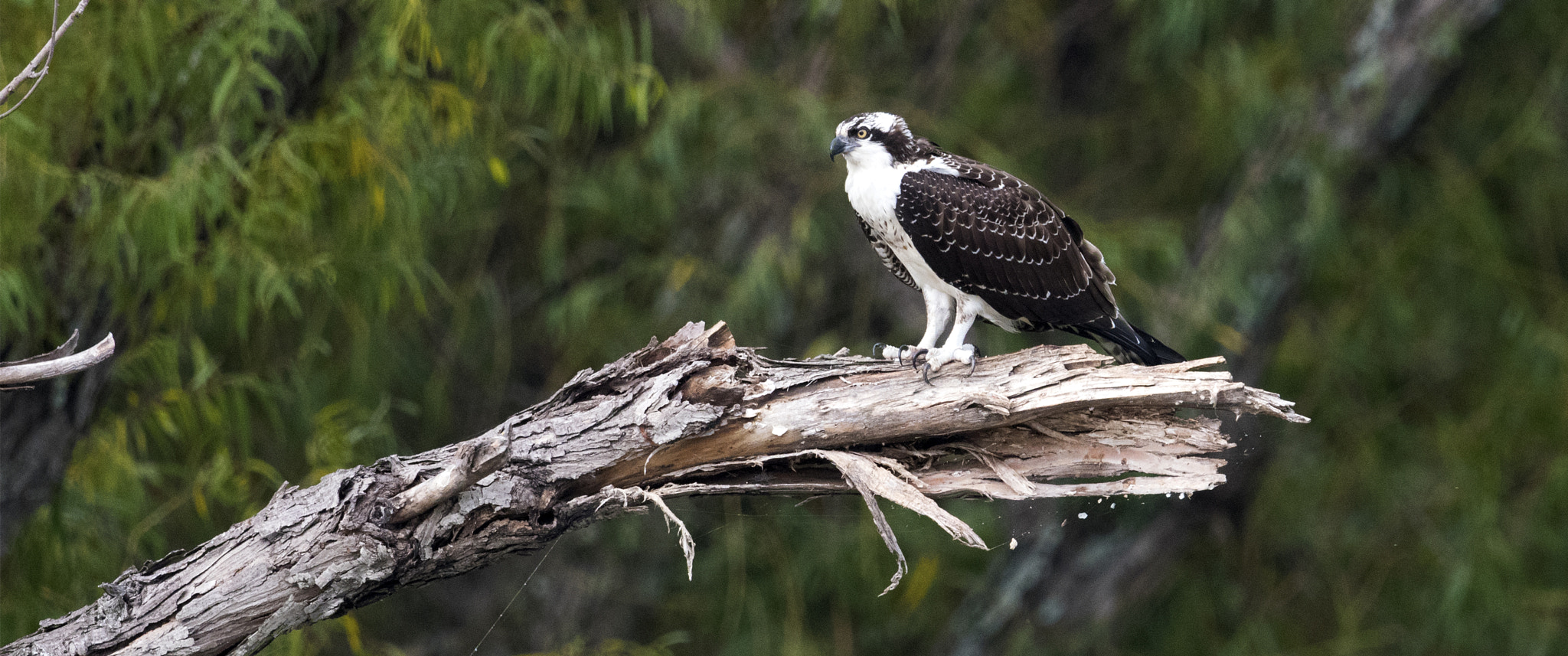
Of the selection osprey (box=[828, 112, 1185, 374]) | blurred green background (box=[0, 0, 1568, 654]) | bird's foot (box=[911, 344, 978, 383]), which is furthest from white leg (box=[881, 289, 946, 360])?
blurred green background (box=[0, 0, 1568, 654])

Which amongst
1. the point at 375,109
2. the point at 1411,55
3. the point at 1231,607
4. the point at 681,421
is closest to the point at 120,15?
the point at 375,109

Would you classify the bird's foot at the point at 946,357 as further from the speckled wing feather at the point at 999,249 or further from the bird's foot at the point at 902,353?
the speckled wing feather at the point at 999,249

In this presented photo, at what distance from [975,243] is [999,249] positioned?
0.06 meters

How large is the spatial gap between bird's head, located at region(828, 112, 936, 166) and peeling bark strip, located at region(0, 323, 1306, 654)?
603 mm

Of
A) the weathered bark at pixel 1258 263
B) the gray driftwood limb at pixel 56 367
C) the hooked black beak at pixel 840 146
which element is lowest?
the weathered bark at pixel 1258 263

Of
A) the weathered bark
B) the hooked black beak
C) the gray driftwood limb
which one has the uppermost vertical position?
the hooked black beak

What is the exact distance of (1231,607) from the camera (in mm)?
5582

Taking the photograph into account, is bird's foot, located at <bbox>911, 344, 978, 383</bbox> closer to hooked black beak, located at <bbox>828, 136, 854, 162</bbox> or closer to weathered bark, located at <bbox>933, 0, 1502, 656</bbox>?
hooked black beak, located at <bbox>828, 136, 854, 162</bbox>

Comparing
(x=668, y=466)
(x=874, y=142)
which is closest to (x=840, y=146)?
(x=874, y=142)

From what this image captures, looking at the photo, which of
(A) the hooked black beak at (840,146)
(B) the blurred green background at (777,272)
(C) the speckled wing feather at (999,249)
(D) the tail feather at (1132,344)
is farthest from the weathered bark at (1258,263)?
(A) the hooked black beak at (840,146)

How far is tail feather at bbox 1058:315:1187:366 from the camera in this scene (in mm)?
2682

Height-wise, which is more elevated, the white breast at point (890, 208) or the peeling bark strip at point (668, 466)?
the white breast at point (890, 208)

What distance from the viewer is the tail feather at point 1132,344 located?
2.68m

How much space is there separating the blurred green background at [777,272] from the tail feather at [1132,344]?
0.51 m
